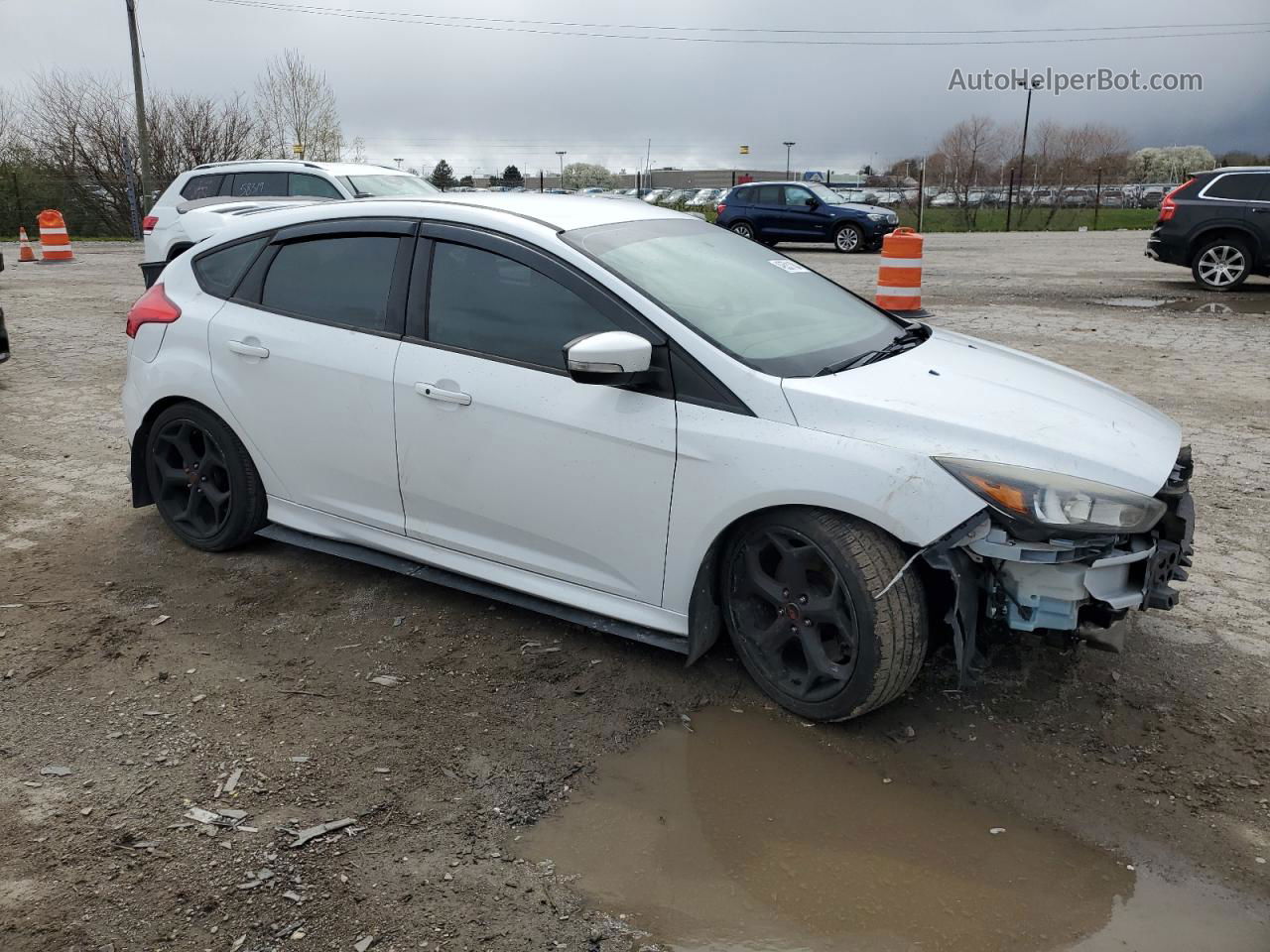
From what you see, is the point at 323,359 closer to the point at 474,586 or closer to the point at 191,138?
the point at 474,586

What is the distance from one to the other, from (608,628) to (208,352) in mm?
2256

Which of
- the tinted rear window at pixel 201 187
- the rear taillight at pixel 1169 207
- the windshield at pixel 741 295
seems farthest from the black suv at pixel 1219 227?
the tinted rear window at pixel 201 187

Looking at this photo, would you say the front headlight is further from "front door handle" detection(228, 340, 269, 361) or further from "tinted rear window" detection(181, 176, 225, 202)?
"tinted rear window" detection(181, 176, 225, 202)

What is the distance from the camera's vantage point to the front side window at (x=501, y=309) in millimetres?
3680

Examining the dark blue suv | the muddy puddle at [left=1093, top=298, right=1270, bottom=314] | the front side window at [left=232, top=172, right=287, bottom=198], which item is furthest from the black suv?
the front side window at [left=232, top=172, right=287, bottom=198]

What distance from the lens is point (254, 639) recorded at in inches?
157

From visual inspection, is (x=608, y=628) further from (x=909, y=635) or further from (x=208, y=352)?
(x=208, y=352)

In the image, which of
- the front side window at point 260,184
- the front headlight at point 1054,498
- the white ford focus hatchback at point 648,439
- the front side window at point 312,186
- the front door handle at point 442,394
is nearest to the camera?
the front headlight at point 1054,498

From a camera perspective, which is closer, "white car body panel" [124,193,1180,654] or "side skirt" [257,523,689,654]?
"white car body panel" [124,193,1180,654]

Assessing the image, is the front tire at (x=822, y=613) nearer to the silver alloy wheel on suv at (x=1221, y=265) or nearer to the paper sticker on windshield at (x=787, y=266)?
the paper sticker on windshield at (x=787, y=266)

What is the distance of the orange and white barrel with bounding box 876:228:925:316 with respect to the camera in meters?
11.0

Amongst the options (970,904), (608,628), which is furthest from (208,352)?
(970,904)

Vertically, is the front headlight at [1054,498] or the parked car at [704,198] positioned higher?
the parked car at [704,198]

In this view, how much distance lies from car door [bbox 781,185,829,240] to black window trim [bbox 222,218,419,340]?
1925 centimetres
